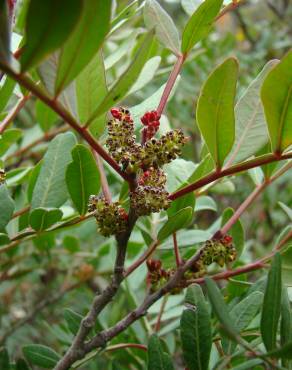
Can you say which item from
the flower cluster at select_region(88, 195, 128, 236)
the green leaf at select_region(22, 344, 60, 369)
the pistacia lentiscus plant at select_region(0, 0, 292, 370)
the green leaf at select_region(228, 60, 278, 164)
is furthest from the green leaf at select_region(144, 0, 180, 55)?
the green leaf at select_region(22, 344, 60, 369)

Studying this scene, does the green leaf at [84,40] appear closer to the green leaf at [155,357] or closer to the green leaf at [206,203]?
the green leaf at [155,357]

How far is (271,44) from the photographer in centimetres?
232

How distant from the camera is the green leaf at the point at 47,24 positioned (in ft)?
1.16

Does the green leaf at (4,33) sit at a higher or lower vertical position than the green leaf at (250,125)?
higher

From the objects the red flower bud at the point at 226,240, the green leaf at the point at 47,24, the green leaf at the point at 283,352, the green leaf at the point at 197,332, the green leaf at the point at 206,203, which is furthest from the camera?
the green leaf at the point at 206,203

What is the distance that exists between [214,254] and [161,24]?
28cm

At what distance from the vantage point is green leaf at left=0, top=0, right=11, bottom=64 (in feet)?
1.22

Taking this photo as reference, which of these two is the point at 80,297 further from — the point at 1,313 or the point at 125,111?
the point at 125,111

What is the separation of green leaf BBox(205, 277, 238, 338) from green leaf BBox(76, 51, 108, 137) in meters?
0.19

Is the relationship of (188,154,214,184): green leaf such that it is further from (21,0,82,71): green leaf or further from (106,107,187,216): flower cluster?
(21,0,82,71): green leaf

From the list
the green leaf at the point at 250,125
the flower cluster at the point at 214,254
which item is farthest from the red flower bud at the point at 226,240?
the green leaf at the point at 250,125

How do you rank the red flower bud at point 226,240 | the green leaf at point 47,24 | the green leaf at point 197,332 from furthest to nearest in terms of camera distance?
the red flower bud at point 226,240 < the green leaf at point 197,332 < the green leaf at point 47,24

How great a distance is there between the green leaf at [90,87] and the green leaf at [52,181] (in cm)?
19

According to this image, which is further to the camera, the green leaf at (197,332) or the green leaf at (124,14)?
the green leaf at (124,14)
